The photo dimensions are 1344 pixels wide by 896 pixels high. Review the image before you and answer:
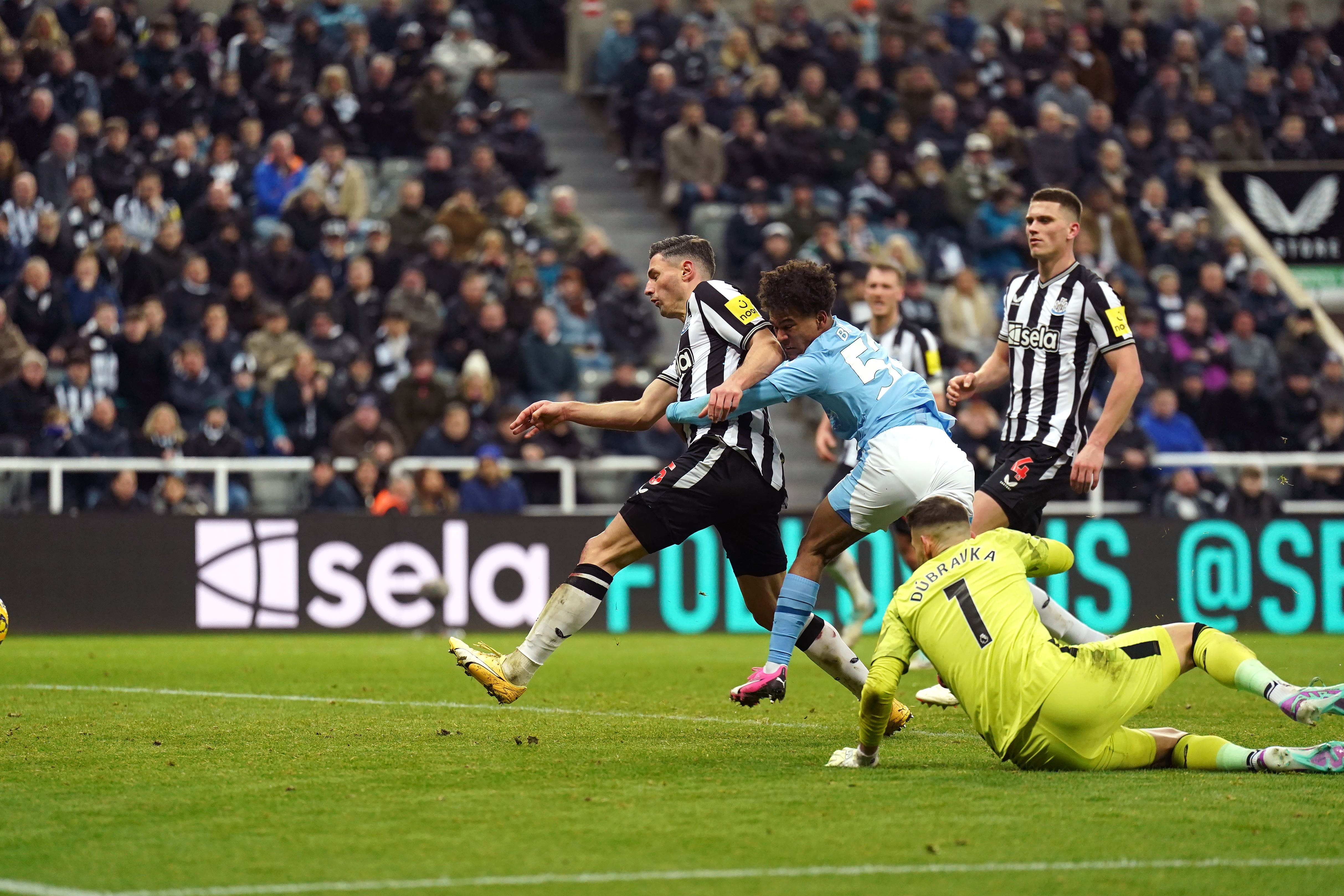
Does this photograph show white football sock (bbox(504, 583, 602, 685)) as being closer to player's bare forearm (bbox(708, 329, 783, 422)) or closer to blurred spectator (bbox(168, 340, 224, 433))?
player's bare forearm (bbox(708, 329, 783, 422))

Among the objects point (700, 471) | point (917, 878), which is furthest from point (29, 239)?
point (917, 878)

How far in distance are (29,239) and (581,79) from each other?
8471 millimetres

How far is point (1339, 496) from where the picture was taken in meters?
18.1

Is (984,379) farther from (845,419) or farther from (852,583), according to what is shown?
(852,583)

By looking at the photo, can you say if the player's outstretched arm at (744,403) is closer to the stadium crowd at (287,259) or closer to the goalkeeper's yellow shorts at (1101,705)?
the goalkeeper's yellow shorts at (1101,705)

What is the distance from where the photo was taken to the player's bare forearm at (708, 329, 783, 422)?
7.52 m

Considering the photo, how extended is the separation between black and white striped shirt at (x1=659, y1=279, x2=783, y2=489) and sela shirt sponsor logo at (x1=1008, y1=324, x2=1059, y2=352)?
5.31 feet

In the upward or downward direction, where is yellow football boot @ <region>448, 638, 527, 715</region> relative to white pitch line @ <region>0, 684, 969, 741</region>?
upward

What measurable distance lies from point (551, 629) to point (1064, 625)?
2719mm

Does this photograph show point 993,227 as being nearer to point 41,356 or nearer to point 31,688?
point 41,356

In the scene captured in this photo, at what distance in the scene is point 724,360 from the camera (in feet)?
26.2

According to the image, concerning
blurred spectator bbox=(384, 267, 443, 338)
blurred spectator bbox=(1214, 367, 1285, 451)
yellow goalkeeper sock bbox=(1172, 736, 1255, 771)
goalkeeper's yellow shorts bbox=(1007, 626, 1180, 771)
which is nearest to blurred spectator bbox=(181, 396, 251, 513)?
blurred spectator bbox=(384, 267, 443, 338)

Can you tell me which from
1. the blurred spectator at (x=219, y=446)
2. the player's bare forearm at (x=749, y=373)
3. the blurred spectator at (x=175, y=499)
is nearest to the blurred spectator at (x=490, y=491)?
the blurred spectator at (x=219, y=446)

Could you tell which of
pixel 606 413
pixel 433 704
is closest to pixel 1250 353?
pixel 433 704
